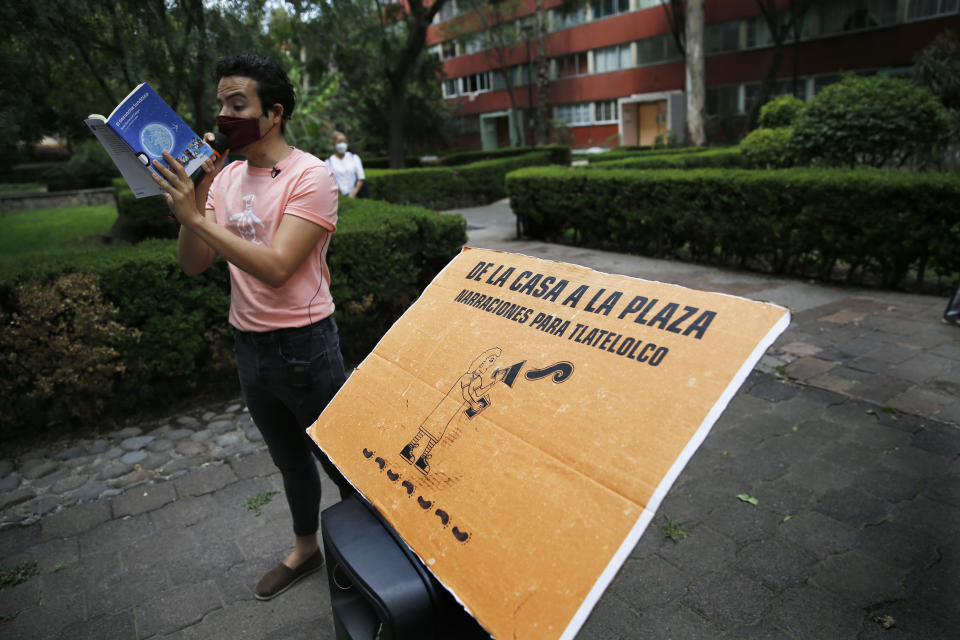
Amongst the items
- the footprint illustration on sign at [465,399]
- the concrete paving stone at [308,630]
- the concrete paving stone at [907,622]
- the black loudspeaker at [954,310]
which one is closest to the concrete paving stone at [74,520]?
the concrete paving stone at [308,630]

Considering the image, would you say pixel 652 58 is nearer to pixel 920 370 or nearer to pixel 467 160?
pixel 467 160

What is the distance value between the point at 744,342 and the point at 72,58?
775 centimetres

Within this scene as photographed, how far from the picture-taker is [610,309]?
56.8 inches

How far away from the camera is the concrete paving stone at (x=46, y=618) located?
2555mm

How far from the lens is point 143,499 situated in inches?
140

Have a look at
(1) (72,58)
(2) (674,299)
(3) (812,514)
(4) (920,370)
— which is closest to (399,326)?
(2) (674,299)

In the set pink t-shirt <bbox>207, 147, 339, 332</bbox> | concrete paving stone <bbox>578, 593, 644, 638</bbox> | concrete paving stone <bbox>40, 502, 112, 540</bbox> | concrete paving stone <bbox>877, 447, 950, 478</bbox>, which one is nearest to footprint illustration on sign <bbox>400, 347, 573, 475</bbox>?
pink t-shirt <bbox>207, 147, 339, 332</bbox>

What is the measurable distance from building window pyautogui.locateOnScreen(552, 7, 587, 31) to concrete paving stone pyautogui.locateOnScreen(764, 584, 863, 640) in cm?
3563

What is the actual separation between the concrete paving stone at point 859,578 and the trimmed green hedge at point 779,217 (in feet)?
15.5

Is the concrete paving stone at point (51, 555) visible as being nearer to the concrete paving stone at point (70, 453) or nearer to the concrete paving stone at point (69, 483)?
the concrete paving stone at point (69, 483)

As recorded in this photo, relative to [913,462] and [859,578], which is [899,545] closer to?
[859,578]

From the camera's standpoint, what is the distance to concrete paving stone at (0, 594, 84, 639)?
2.55m

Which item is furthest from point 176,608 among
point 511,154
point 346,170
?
point 511,154

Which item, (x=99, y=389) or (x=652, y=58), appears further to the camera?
Result: (x=652, y=58)
